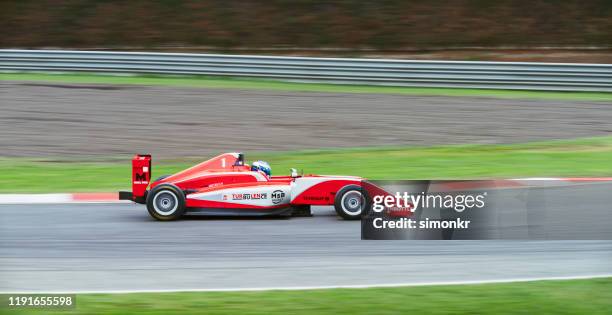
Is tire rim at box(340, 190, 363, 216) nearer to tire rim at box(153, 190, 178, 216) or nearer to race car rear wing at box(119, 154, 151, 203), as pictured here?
tire rim at box(153, 190, 178, 216)

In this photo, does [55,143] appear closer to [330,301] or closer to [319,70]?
[319,70]

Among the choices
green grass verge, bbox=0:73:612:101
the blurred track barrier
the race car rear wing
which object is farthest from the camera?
the blurred track barrier

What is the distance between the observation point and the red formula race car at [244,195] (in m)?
9.29

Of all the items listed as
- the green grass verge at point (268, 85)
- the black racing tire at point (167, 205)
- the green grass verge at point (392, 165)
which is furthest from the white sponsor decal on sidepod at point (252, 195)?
the green grass verge at point (268, 85)

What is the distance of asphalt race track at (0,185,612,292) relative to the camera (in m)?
6.80

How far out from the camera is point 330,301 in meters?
6.01

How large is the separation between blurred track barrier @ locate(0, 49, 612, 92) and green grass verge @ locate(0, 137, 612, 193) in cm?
551

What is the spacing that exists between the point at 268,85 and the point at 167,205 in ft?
39.4

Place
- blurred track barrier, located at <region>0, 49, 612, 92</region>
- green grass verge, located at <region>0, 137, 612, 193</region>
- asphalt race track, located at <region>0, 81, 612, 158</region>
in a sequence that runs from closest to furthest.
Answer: green grass verge, located at <region>0, 137, 612, 193</region>, asphalt race track, located at <region>0, 81, 612, 158</region>, blurred track barrier, located at <region>0, 49, 612, 92</region>

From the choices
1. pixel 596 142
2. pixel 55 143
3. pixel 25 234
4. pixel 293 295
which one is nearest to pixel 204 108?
pixel 55 143

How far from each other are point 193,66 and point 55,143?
7.76 meters

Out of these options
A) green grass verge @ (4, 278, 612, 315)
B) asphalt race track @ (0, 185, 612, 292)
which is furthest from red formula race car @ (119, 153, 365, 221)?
green grass verge @ (4, 278, 612, 315)

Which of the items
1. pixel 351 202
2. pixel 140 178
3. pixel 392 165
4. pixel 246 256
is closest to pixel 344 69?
pixel 392 165

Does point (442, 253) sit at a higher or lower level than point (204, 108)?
lower
